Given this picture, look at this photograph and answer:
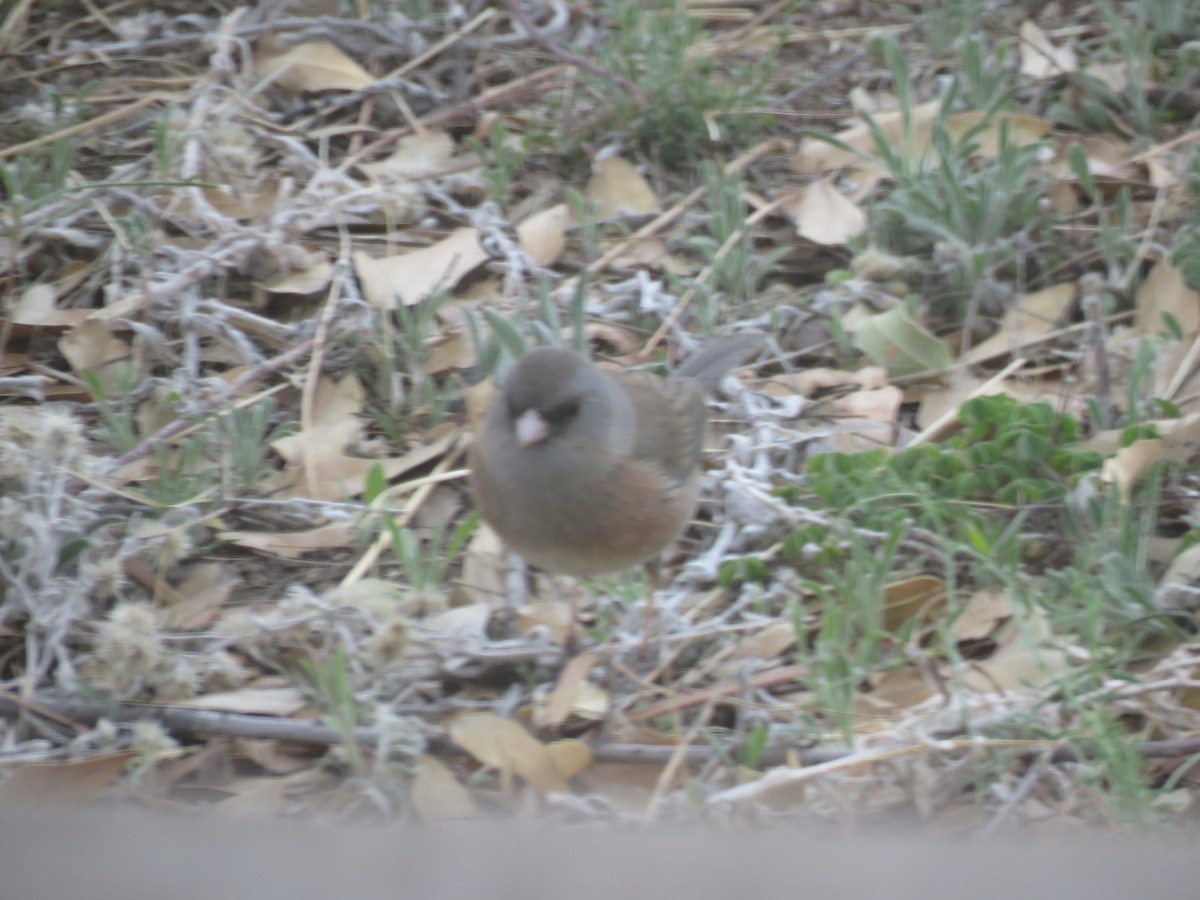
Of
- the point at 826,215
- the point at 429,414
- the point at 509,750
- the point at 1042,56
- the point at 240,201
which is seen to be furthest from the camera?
the point at 1042,56

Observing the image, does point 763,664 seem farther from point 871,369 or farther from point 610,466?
point 871,369

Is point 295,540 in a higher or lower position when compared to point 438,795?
higher

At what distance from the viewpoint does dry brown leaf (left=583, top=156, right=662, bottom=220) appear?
3779mm

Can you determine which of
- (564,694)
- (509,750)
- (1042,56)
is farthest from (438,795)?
(1042,56)

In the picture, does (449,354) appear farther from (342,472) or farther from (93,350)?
(93,350)

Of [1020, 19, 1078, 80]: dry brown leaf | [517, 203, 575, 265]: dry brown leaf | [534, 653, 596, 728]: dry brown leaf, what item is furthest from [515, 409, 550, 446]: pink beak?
[1020, 19, 1078, 80]: dry brown leaf

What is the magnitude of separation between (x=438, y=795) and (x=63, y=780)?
63 centimetres

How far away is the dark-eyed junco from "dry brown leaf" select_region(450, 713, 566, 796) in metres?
0.33

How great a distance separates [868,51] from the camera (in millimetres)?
4254

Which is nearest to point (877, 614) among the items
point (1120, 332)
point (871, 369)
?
point (871, 369)

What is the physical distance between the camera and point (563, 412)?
8.26ft

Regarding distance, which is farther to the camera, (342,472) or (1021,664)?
(342,472)

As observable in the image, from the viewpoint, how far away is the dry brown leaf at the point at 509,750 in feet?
7.48

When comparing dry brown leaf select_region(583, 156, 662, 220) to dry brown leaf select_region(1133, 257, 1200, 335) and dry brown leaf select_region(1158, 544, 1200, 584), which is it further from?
dry brown leaf select_region(1158, 544, 1200, 584)
